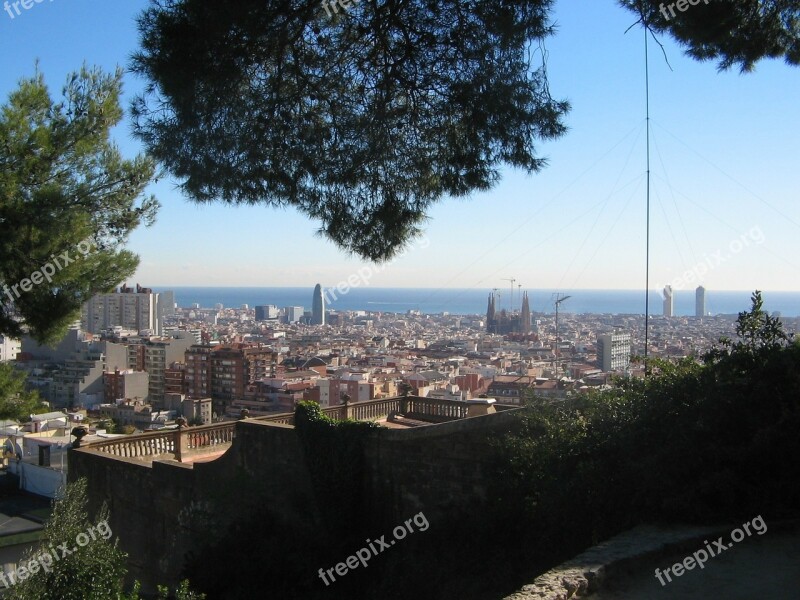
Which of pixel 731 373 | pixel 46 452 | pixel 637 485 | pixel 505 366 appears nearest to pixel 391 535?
pixel 637 485

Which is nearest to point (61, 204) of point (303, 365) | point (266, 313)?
point (303, 365)

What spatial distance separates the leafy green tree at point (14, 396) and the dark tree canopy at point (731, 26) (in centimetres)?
870

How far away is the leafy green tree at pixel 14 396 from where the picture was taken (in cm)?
961

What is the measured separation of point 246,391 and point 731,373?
3353 centimetres

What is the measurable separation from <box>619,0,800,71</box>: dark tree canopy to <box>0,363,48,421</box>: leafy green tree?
8.70 metres

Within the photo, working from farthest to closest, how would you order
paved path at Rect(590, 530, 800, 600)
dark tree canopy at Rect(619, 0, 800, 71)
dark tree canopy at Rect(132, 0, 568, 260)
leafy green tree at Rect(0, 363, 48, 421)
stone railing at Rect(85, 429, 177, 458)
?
stone railing at Rect(85, 429, 177, 458) < leafy green tree at Rect(0, 363, 48, 421) < dark tree canopy at Rect(619, 0, 800, 71) < dark tree canopy at Rect(132, 0, 568, 260) < paved path at Rect(590, 530, 800, 600)

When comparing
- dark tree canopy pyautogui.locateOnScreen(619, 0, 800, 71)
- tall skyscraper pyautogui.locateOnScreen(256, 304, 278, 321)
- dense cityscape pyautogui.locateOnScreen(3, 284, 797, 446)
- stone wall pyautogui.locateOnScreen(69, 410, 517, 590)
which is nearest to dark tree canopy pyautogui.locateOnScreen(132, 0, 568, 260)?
dark tree canopy pyautogui.locateOnScreen(619, 0, 800, 71)

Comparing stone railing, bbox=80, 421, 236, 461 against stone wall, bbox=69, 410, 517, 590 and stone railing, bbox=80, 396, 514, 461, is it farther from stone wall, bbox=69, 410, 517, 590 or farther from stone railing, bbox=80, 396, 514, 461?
stone wall, bbox=69, 410, 517, 590

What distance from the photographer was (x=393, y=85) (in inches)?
264

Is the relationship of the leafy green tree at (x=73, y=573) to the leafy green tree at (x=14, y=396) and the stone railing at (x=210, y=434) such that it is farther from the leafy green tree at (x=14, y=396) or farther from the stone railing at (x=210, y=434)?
the stone railing at (x=210, y=434)

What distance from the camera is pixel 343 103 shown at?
22.1 feet

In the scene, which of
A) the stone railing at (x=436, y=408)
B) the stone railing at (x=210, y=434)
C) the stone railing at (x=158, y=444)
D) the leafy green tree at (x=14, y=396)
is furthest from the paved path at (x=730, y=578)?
the stone railing at (x=158, y=444)

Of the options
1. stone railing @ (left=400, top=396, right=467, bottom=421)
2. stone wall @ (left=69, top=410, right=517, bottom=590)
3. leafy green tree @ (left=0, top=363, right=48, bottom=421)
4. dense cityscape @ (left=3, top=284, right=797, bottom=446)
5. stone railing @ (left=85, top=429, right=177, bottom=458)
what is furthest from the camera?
dense cityscape @ (left=3, top=284, right=797, bottom=446)

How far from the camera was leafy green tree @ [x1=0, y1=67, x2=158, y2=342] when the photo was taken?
28.1 feet
